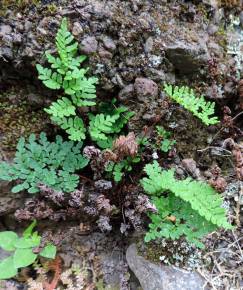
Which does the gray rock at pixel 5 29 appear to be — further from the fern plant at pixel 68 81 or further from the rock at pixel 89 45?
the rock at pixel 89 45

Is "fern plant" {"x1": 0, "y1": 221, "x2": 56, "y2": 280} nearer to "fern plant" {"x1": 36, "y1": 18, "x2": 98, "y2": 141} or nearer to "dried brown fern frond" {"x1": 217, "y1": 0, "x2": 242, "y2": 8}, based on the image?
"fern plant" {"x1": 36, "y1": 18, "x2": 98, "y2": 141}

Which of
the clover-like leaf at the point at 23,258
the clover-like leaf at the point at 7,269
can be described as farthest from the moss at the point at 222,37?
the clover-like leaf at the point at 7,269

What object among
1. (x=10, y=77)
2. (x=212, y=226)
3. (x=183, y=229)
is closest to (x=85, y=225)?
(x=183, y=229)

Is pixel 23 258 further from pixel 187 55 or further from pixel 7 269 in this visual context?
pixel 187 55

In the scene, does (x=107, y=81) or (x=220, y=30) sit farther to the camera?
(x=220, y=30)

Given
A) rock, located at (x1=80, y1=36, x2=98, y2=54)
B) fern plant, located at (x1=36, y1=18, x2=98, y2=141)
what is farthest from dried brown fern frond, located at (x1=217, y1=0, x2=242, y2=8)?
fern plant, located at (x1=36, y1=18, x2=98, y2=141)

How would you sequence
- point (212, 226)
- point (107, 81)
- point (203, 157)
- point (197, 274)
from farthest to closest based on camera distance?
point (203, 157), point (107, 81), point (197, 274), point (212, 226)

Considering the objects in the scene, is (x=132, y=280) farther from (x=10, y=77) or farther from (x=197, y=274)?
(x=10, y=77)
